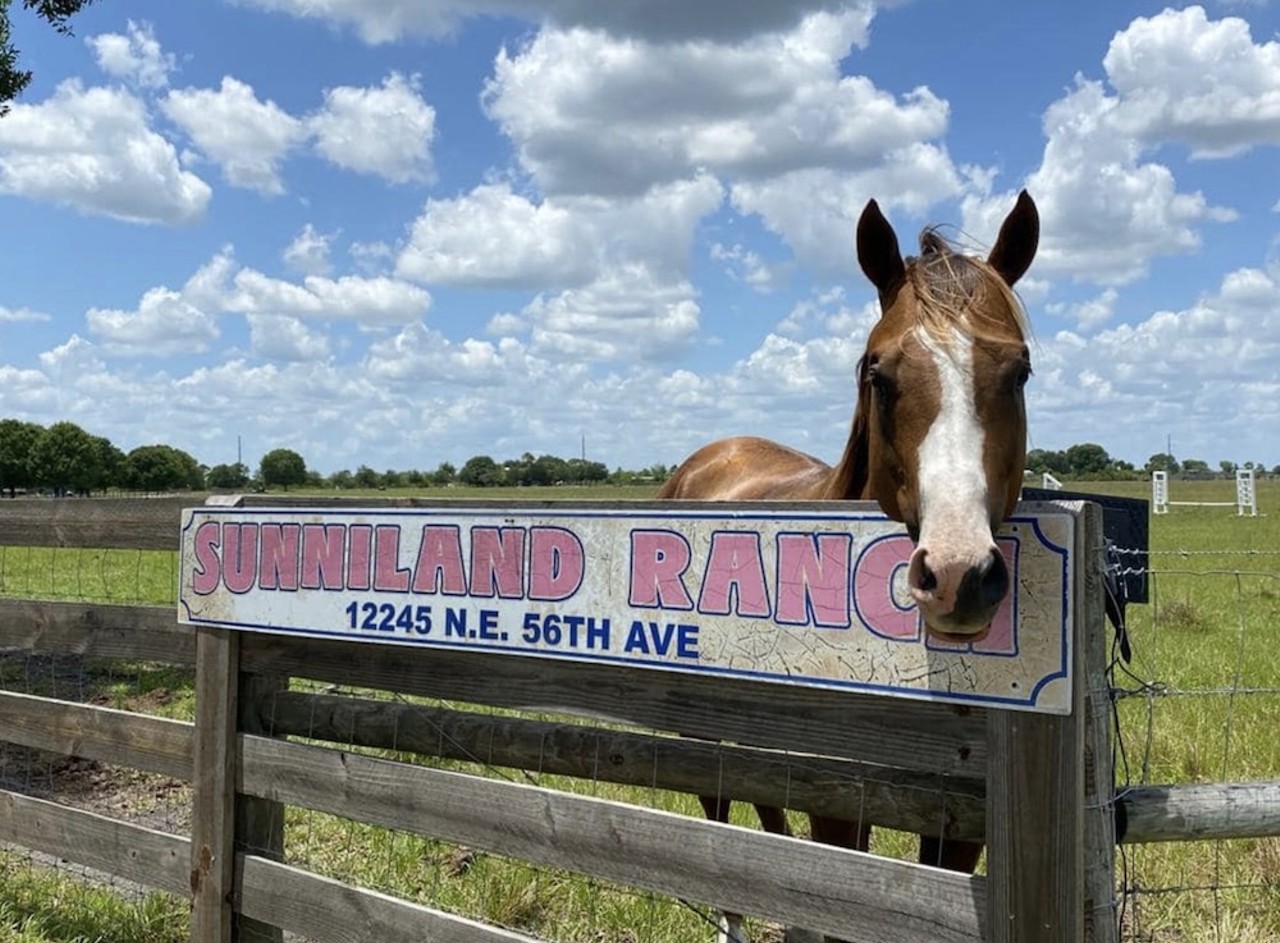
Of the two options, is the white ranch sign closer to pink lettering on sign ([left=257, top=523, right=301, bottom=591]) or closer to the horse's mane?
pink lettering on sign ([left=257, top=523, right=301, bottom=591])

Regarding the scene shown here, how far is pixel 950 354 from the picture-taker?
211 cm

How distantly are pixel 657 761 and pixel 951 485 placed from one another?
51.4 inches

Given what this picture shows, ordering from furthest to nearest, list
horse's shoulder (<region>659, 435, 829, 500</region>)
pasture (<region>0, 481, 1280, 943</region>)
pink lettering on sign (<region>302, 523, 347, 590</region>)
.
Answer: horse's shoulder (<region>659, 435, 829, 500</region>) → pasture (<region>0, 481, 1280, 943</region>) → pink lettering on sign (<region>302, 523, 347, 590</region>)

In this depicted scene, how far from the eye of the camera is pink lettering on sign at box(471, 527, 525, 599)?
2.93m

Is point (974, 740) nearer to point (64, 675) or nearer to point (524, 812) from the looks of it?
point (524, 812)

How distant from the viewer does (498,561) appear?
→ 297cm

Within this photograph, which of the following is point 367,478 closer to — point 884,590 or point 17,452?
point 17,452

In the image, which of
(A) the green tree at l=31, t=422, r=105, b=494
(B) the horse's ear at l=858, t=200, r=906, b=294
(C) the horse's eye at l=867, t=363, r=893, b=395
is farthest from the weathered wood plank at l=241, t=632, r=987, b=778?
(A) the green tree at l=31, t=422, r=105, b=494

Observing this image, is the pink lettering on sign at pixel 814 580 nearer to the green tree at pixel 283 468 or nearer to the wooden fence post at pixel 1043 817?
the wooden fence post at pixel 1043 817

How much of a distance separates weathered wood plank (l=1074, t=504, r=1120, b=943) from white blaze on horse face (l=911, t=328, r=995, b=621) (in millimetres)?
349

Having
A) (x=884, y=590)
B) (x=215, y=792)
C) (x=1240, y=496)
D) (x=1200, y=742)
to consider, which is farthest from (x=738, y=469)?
(x=1240, y=496)

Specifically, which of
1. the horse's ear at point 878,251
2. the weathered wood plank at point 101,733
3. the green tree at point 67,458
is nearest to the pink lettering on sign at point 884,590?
the horse's ear at point 878,251

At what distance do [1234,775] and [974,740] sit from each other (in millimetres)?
3916

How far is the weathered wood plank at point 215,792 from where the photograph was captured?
3518 mm
